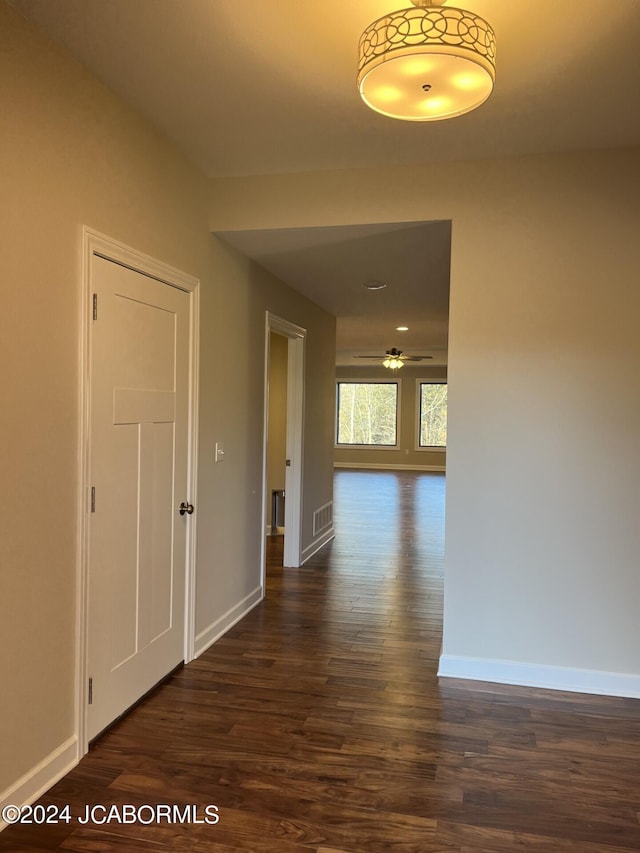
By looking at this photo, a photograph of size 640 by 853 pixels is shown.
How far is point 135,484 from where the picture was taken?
Result: 2.87 meters

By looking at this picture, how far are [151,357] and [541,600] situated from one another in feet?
7.67

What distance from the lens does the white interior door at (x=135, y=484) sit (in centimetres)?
259

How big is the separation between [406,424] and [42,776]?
12.5 metres

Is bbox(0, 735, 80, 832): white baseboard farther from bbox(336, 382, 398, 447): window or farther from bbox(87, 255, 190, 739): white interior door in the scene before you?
bbox(336, 382, 398, 447): window

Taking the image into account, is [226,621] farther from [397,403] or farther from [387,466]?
[397,403]

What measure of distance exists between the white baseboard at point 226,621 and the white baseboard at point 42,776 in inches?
45.2

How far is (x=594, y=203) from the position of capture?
316 centimetres

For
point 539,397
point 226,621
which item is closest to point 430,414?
point 226,621

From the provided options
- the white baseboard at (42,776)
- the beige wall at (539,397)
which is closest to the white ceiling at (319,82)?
the beige wall at (539,397)

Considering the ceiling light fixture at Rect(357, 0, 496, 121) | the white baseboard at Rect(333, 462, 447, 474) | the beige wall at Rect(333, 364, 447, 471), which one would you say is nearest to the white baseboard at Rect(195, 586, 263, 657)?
the ceiling light fixture at Rect(357, 0, 496, 121)

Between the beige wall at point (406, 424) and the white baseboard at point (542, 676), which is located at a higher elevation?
the beige wall at point (406, 424)

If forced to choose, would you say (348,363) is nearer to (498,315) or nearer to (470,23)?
(498,315)

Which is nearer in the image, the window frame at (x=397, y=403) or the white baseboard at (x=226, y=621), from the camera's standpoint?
the white baseboard at (x=226, y=621)

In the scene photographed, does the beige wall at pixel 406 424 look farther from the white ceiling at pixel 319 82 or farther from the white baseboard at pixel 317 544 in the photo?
the white ceiling at pixel 319 82
